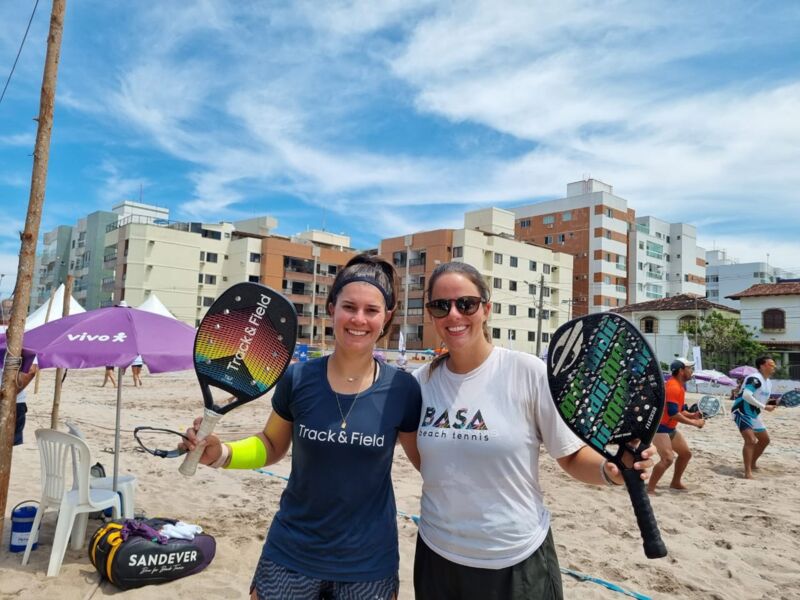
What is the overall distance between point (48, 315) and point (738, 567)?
12.4 metres

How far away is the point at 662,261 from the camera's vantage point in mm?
73125

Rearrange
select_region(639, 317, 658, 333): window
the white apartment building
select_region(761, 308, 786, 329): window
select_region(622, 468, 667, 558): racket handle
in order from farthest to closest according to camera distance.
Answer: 1. the white apartment building
2. select_region(639, 317, 658, 333): window
3. select_region(761, 308, 786, 329): window
4. select_region(622, 468, 667, 558): racket handle

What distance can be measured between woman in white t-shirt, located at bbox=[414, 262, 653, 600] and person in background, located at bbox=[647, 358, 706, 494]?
6125 mm

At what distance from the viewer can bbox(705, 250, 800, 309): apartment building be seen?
3211 inches

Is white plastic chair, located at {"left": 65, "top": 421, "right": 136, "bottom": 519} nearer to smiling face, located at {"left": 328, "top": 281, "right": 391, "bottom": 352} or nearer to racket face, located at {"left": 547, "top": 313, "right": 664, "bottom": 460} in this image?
smiling face, located at {"left": 328, "top": 281, "right": 391, "bottom": 352}

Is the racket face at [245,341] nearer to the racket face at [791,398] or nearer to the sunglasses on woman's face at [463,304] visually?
the sunglasses on woman's face at [463,304]

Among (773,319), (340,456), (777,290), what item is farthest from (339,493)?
(777,290)

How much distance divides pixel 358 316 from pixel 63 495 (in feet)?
13.7

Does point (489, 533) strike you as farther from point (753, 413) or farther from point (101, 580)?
point (753, 413)

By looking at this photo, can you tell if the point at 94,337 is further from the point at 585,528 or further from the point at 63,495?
the point at 585,528

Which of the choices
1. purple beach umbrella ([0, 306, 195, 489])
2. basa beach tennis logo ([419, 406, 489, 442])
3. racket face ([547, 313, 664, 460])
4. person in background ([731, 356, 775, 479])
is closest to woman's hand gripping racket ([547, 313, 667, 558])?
racket face ([547, 313, 664, 460])

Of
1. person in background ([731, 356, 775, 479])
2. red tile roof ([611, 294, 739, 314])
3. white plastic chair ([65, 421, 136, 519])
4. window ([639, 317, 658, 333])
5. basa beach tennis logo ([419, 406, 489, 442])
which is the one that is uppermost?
red tile roof ([611, 294, 739, 314])

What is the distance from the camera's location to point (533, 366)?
2311 mm

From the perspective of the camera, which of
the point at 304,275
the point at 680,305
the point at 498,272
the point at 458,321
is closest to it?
the point at 458,321
